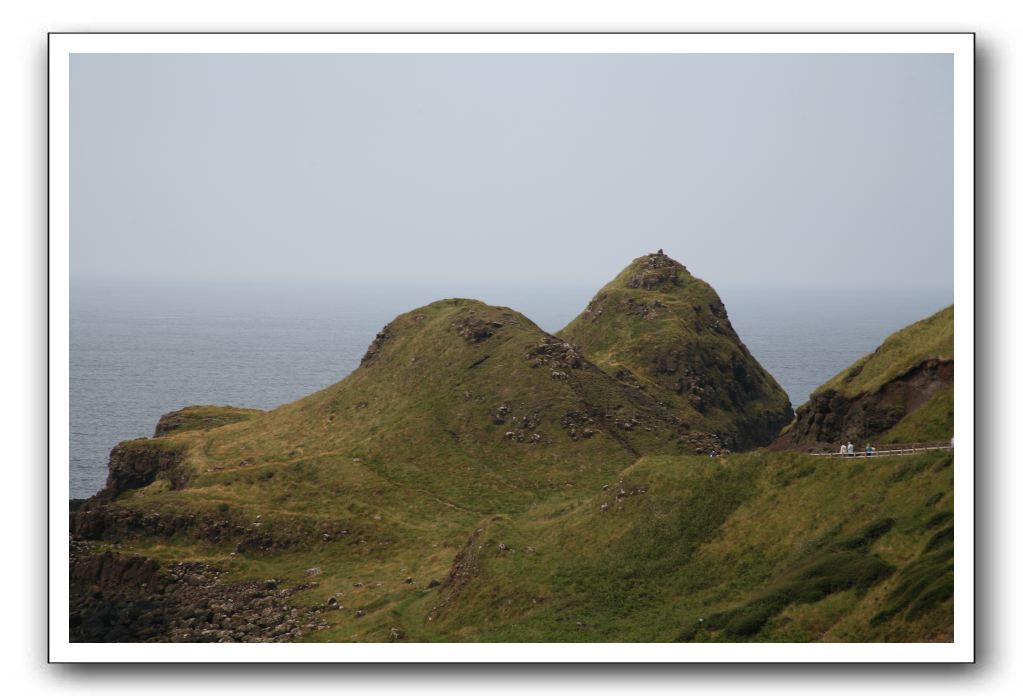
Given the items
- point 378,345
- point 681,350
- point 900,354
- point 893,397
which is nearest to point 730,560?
point 893,397

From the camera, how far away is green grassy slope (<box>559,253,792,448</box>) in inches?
4218

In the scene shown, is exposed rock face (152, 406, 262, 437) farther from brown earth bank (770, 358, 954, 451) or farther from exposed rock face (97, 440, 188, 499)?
brown earth bank (770, 358, 954, 451)

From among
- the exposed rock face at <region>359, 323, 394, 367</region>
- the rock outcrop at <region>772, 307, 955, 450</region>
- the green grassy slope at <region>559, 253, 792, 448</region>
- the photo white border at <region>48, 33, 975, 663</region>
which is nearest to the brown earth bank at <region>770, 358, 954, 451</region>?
the rock outcrop at <region>772, 307, 955, 450</region>

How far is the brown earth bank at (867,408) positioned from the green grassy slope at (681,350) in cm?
2698

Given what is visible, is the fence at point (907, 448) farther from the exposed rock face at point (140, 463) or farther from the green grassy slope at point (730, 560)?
the exposed rock face at point (140, 463)

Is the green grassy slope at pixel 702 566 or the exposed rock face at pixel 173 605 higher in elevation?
the green grassy slope at pixel 702 566

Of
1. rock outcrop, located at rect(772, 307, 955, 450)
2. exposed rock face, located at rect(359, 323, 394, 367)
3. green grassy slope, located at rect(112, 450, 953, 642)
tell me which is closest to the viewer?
green grassy slope, located at rect(112, 450, 953, 642)

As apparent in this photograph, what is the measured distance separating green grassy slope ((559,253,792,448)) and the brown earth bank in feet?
88.5

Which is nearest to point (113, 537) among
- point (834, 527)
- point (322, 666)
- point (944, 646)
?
point (322, 666)

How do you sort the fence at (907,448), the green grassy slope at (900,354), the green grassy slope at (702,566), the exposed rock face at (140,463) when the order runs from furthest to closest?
1. the exposed rock face at (140,463)
2. the green grassy slope at (900,354)
3. the fence at (907,448)
4. the green grassy slope at (702,566)

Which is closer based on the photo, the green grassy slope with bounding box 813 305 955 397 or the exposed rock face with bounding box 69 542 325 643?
the exposed rock face with bounding box 69 542 325 643

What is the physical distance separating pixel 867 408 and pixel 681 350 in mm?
42227
